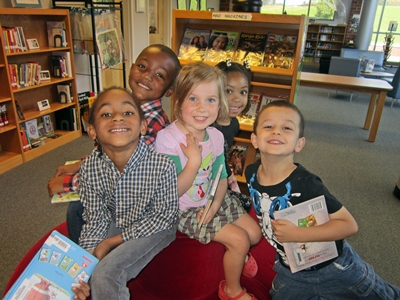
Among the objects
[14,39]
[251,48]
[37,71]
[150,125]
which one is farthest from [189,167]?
[37,71]

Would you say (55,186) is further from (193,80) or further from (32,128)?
(32,128)

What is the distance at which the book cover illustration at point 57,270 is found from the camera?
113 centimetres

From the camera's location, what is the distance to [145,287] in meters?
1.41

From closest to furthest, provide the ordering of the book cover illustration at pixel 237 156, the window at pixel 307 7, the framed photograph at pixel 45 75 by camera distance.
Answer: the book cover illustration at pixel 237 156 < the framed photograph at pixel 45 75 < the window at pixel 307 7

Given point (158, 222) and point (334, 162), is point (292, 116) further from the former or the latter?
point (334, 162)

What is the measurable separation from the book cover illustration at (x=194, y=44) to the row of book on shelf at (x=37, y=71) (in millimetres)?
1805

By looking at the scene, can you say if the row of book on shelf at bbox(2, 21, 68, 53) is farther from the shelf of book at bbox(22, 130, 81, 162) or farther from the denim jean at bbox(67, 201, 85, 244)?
the denim jean at bbox(67, 201, 85, 244)

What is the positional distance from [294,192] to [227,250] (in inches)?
16.3

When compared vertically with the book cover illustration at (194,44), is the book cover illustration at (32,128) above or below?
below

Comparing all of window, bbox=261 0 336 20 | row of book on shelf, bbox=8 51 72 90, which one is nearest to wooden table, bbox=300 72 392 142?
row of book on shelf, bbox=8 51 72 90

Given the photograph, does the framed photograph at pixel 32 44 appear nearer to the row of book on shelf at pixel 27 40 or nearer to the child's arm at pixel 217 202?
the row of book on shelf at pixel 27 40

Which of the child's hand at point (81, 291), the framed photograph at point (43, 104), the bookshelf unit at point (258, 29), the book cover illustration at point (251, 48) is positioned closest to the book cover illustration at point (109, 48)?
the framed photograph at point (43, 104)

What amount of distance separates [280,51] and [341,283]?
6.27ft

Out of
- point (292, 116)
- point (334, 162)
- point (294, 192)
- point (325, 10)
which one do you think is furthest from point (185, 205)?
point (325, 10)
